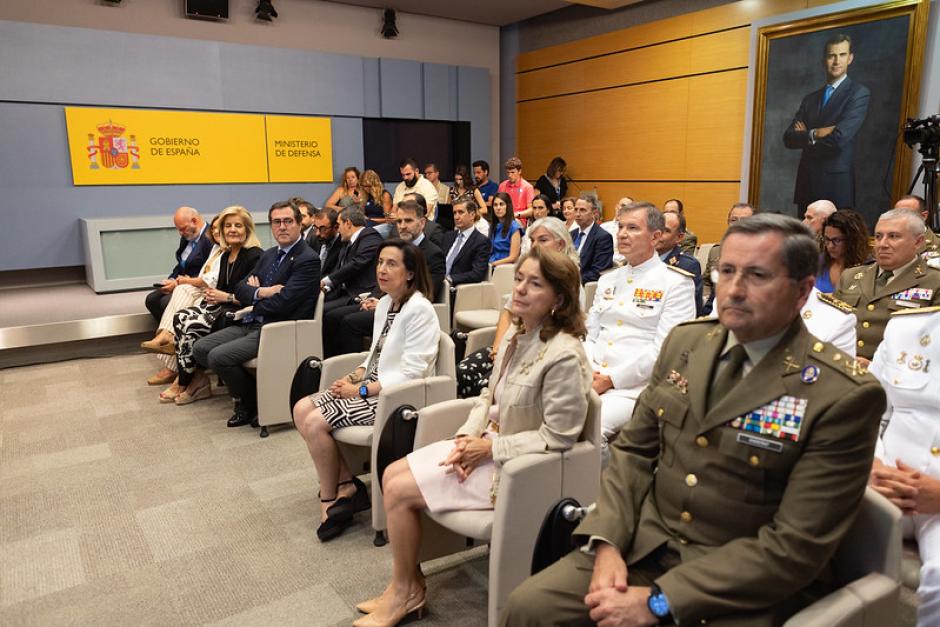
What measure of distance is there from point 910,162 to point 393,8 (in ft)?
22.7

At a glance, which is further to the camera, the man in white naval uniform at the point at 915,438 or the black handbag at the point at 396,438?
the black handbag at the point at 396,438

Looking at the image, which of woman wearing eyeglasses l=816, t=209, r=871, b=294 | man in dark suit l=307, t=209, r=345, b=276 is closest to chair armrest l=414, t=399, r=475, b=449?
woman wearing eyeglasses l=816, t=209, r=871, b=294

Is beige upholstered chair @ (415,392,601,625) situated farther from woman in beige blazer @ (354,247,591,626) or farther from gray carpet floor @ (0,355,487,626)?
gray carpet floor @ (0,355,487,626)

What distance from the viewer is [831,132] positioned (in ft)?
20.9

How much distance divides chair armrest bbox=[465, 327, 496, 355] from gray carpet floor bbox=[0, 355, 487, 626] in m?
1.12

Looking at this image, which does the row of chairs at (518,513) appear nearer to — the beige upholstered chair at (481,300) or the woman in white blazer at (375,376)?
the woman in white blazer at (375,376)

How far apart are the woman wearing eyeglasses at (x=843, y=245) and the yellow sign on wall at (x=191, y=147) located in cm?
655

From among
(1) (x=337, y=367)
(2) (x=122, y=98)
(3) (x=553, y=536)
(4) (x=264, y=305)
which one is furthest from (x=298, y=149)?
(3) (x=553, y=536)

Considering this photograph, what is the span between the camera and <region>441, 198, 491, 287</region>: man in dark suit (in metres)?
5.30

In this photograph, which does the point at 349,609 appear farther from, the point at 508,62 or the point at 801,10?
the point at 508,62

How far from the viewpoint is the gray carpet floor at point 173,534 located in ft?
7.62

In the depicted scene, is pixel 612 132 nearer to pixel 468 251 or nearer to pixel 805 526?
pixel 468 251

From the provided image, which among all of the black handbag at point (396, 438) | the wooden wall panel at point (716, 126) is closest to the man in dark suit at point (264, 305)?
the black handbag at point (396, 438)

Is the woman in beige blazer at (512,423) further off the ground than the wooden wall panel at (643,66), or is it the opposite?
the wooden wall panel at (643,66)
